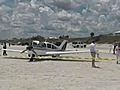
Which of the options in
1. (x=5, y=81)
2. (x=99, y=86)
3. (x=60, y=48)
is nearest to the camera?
(x=99, y=86)

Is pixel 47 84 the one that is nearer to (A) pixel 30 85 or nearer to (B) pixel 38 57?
(A) pixel 30 85

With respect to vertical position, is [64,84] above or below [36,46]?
below

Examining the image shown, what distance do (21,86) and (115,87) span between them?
3889mm

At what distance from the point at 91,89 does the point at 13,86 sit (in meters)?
3.22

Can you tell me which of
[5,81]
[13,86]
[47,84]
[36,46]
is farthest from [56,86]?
[36,46]

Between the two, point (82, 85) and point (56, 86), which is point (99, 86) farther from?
point (56, 86)

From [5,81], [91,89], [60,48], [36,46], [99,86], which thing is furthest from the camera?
[60,48]

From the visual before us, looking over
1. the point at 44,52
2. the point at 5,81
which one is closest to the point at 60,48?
the point at 44,52

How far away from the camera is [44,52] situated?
3303 centimetres

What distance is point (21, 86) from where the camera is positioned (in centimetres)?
1353

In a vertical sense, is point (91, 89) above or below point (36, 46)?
below

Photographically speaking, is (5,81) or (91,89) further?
(5,81)

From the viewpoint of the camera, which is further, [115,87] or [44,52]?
[44,52]

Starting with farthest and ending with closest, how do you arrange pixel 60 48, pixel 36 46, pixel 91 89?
1. pixel 60 48
2. pixel 36 46
3. pixel 91 89
